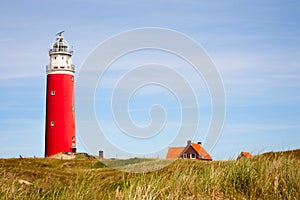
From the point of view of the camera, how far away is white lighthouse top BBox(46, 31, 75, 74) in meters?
41.6

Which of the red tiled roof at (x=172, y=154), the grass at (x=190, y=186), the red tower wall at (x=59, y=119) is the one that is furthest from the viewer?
the red tower wall at (x=59, y=119)

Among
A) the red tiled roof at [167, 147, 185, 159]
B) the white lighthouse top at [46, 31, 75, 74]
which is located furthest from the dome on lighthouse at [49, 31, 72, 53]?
the red tiled roof at [167, 147, 185, 159]

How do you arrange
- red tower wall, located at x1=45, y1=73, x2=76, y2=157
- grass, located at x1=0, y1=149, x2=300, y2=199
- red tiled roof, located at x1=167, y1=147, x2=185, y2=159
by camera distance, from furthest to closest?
red tower wall, located at x1=45, y1=73, x2=76, y2=157 → red tiled roof, located at x1=167, y1=147, x2=185, y2=159 → grass, located at x1=0, y1=149, x2=300, y2=199

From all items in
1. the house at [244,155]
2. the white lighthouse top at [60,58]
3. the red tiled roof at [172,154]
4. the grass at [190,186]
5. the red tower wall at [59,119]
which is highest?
the white lighthouse top at [60,58]

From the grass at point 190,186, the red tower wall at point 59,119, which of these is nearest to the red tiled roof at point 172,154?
the grass at point 190,186

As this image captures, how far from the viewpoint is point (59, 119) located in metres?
39.0

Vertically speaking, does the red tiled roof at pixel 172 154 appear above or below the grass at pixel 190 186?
above

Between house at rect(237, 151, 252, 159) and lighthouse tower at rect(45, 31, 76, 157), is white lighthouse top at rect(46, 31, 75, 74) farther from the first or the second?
house at rect(237, 151, 252, 159)

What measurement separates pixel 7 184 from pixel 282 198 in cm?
488

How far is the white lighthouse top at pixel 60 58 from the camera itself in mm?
41562

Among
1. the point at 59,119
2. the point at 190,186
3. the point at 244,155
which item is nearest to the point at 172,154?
the point at 244,155

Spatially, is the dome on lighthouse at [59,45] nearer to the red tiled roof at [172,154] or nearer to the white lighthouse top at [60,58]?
the white lighthouse top at [60,58]

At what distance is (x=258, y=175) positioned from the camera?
29.5 ft

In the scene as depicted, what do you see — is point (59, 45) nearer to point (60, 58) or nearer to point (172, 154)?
point (60, 58)
